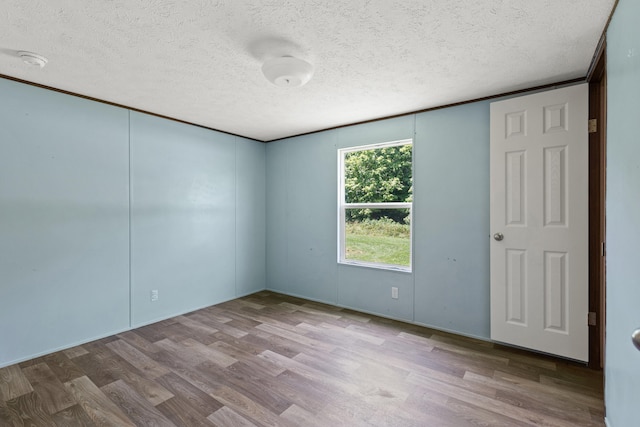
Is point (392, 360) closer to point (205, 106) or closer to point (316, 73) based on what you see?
point (316, 73)

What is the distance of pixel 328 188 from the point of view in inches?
155

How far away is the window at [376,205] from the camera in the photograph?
11.4 ft

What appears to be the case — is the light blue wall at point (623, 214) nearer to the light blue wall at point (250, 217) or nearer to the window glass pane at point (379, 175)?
the window glass pane at point (379, 175)

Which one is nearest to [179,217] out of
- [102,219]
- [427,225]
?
[102,219]

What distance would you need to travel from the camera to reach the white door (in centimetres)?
234

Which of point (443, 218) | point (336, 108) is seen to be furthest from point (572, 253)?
point (336, 108)

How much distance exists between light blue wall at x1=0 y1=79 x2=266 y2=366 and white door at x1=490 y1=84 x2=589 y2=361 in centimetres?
315

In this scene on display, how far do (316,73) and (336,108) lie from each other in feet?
2.67

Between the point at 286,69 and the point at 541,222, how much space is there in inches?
91.4

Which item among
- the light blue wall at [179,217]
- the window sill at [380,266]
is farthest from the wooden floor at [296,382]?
the window sill at [380,266]

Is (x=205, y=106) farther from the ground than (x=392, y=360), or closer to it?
farther from the ground

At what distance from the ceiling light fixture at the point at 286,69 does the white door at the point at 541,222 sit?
1731 millimetres

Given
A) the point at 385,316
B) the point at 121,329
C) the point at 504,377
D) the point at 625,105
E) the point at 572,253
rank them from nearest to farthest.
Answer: the point at 625,105 < the point at 504,377 < the point at 572,253 < the point at 121,329 < the point at 385,316

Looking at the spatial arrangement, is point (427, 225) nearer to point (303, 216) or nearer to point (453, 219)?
point (453, 219)
